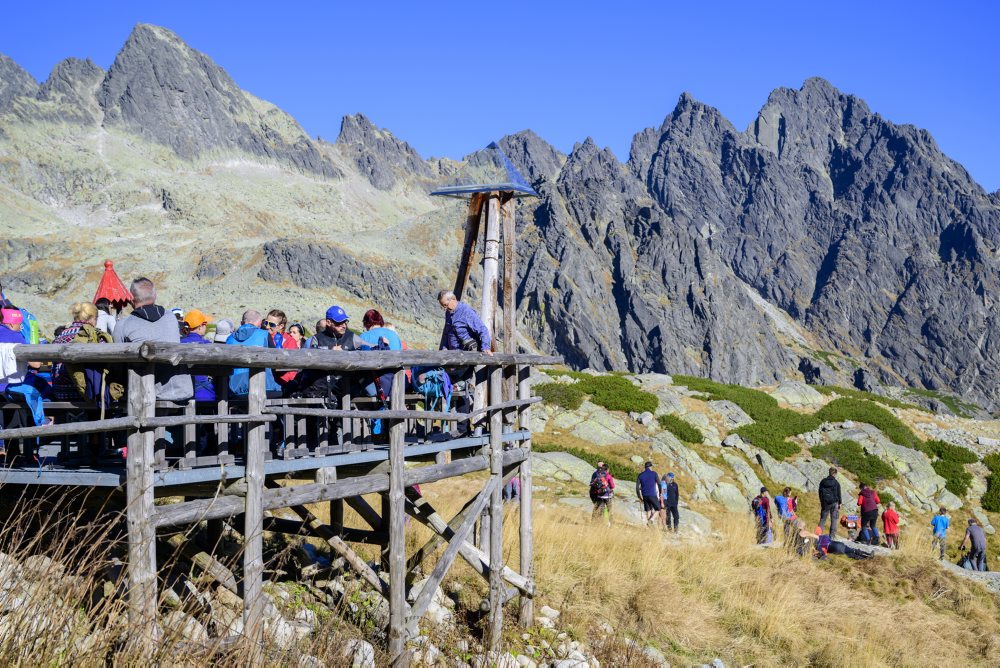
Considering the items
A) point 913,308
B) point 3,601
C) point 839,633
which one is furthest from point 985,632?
point 913,308

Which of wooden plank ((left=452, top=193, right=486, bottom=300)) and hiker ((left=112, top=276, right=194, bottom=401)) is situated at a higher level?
wooden plank ((left=452, top=193, right=486, bottom=300))

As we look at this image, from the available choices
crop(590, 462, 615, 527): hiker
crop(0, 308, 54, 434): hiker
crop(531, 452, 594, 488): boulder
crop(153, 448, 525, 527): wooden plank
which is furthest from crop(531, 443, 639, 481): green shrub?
crop(0, 308, 54, 434): hiker

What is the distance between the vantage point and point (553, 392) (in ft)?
89.5

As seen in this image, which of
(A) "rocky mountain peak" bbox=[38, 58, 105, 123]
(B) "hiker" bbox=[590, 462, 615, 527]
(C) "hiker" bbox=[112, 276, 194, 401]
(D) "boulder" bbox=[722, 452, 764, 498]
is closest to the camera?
(C) "hiker" bbox=[112, 276, 194, 401]

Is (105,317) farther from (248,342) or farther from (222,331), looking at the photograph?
(248,342)

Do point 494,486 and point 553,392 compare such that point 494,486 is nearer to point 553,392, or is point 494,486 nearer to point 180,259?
point 553,392

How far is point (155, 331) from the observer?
5.70 m

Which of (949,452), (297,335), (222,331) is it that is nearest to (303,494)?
(222,331)

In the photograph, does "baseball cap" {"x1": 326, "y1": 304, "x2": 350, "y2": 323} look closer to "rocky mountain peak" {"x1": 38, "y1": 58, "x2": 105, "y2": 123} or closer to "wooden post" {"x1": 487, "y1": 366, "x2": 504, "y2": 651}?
"wooden post" {"x1": 487, "y1": 366, "x2": 504, "y2": 651}

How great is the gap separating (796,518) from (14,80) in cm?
18384

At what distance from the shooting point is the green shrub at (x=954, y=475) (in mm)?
26219

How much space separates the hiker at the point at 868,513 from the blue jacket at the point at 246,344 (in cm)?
1470

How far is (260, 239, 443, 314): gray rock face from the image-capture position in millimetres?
74312

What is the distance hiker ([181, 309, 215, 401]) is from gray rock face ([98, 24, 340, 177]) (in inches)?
6034
